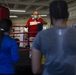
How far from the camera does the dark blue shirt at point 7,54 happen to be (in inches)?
78.2

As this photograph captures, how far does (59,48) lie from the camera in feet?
4.32

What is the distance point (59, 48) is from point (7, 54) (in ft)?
2.78

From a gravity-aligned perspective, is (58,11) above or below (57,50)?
above

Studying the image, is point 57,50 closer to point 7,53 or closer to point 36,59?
point 36,59

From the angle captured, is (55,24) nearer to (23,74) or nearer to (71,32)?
(71,32)

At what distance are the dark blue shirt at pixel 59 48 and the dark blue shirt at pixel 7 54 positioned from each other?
72 cm

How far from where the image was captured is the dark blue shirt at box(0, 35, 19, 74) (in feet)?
6.52

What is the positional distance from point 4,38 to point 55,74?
891 mm

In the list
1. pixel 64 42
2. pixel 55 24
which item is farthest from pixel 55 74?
pixel 55 24

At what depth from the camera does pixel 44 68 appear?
1361mm

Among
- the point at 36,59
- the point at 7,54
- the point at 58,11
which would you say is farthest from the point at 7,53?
the point at 58,11

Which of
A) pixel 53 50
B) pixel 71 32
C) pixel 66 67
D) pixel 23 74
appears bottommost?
pixel 23 74

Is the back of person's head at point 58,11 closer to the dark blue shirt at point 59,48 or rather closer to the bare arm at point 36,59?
the dark blue shirt at point 59,48

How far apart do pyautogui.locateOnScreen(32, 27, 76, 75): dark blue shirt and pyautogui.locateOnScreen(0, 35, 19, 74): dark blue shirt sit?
28.2 inches
